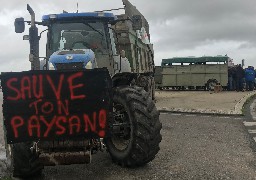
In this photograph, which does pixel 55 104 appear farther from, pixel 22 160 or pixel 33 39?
pixel 33 39

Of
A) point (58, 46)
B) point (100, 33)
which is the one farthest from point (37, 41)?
point (100, 33)

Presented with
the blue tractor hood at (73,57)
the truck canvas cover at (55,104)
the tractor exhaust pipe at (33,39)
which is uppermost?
the tractor exhaust pipe at (33,39)

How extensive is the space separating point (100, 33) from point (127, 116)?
8.06ft

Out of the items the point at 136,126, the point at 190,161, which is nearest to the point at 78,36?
the point at 136,126

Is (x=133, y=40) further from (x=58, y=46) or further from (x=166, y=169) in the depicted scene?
(x=166, y=169)

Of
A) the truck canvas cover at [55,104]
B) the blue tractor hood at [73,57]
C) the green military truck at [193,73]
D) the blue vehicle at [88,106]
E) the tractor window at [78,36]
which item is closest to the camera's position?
the truck canvas cover at [55,104]

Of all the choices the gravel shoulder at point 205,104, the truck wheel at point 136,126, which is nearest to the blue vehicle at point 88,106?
the truck wheel at point 136,126

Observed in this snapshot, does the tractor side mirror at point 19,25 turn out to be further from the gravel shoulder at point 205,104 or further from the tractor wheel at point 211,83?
the tractor wheel at point 211,83

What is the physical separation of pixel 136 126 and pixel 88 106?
2.80 ft

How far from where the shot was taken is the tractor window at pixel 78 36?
7391mm

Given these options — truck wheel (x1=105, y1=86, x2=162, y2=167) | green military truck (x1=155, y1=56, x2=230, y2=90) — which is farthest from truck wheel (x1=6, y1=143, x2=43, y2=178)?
green military truck (x1=155, y1=56, x2=230, y2=90)

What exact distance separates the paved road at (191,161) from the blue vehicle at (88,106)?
0.97 ft

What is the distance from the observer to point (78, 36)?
24.3 feet

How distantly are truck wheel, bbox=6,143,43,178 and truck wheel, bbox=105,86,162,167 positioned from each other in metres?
1.24
